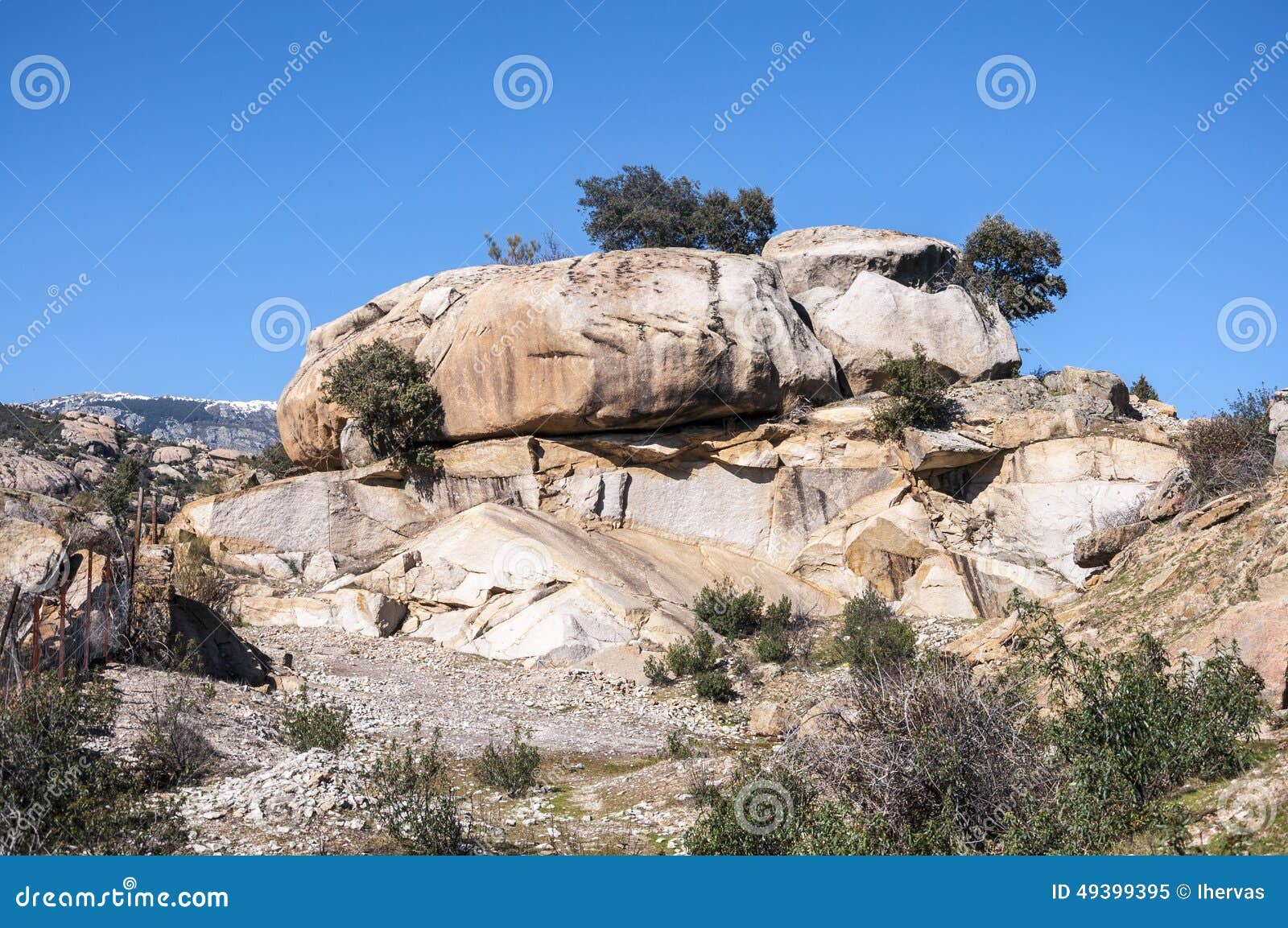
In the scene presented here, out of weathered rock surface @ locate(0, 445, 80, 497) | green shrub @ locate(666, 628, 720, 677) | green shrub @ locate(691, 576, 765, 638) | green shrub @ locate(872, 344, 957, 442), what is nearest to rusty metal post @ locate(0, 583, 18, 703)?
green shrub @ locate(666, 628, 720, 677)

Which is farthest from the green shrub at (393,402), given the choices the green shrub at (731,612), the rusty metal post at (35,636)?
the rusty metal post at (35,636)

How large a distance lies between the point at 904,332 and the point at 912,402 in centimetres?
288

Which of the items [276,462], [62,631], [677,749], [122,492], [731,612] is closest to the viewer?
[62,631]

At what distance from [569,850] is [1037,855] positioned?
12.4 ft

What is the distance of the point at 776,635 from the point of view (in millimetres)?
19422

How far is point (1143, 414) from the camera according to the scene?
2589 centimetres

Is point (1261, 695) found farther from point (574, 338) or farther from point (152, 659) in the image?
point (574, 338)

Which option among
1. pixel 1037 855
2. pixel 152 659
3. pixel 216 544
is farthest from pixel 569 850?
pixel 216 544

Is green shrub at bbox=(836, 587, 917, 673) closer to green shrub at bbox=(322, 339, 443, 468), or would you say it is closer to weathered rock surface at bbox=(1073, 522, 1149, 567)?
weathered rock surface at bbox=(1073, 522, 1149, 567)

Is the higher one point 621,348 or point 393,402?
point 621,348

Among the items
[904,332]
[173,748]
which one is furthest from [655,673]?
[904,332]

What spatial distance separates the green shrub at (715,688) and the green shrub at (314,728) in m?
5.76

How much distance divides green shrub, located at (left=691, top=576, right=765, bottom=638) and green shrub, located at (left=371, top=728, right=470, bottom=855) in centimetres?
972

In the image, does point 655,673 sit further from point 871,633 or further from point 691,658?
point 871,633
